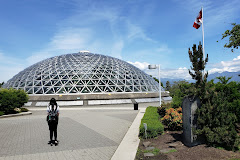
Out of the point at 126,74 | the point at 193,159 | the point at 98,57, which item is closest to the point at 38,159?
the point at 193,159

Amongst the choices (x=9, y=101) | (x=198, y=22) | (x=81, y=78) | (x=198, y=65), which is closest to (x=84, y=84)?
(x=81, y=78)

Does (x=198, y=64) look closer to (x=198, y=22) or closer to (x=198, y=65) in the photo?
(x=198, y=65)

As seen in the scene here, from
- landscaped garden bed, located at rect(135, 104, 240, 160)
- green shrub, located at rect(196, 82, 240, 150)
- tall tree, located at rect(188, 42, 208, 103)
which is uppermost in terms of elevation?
tall tree, located at rect(188, 42, 208, 103)

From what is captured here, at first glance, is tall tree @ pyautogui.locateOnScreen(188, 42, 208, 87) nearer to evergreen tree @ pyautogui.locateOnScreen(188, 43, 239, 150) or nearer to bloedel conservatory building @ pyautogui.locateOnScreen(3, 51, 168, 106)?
evergreen tree @ pyautogui.locateOnScreen(188, 43, 239, 150)

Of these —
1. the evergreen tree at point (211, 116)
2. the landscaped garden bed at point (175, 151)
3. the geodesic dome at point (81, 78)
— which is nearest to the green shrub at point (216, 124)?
the evergreen tree at point (211, 116)

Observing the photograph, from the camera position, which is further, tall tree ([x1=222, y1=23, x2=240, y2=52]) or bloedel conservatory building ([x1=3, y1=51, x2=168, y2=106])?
bloedel conservatory building ([x1=3, y1=51, x2=168, y2=106])

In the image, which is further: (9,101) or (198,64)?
(9,101)

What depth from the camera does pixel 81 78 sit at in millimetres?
33094

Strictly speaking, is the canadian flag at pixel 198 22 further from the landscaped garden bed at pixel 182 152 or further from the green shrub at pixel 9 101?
the green shrub at pixel 9 101

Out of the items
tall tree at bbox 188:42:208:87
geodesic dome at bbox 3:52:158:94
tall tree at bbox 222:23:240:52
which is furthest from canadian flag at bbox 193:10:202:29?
geodesic dome at bbox 3:52:158:94

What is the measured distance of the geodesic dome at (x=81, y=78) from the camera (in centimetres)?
3168

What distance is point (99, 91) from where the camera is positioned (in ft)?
104

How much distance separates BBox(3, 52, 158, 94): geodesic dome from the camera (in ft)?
104

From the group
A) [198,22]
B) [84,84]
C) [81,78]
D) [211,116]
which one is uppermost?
[198,22]
